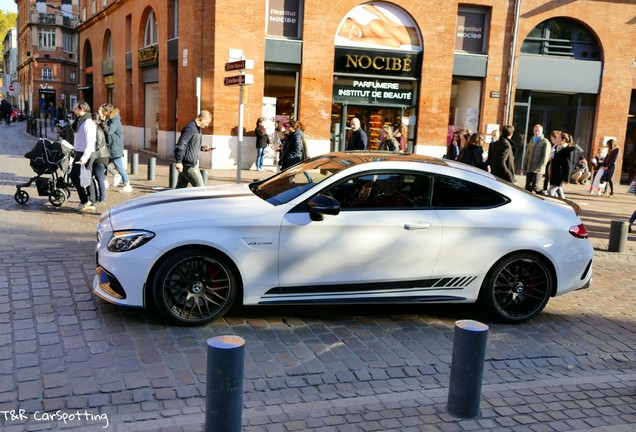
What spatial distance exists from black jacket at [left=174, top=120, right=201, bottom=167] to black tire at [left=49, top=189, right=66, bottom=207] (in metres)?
2.66

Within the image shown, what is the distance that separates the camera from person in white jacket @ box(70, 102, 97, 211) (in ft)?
33.4

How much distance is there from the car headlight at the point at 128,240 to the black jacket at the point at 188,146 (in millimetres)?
4788

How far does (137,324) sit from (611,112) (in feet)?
72.8

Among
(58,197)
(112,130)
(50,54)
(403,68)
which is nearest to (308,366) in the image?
(58,197)

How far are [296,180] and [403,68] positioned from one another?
16186 millimetres

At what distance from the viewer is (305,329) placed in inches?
217

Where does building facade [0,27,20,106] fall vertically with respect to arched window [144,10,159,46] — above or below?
above

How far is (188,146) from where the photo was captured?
9.97 m

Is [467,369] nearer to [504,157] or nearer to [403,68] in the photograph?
[504,157]

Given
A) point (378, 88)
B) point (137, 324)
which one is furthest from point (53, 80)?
point (137, 324)

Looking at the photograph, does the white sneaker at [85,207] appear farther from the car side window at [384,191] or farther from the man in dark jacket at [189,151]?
the car side window at [384,191]

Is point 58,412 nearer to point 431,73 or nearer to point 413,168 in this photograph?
point 413,168

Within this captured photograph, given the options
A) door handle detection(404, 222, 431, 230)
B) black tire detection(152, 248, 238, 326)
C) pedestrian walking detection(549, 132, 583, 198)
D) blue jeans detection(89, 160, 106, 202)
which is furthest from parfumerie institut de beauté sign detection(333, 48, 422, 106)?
black tire detection(152, 248, 238, 326)

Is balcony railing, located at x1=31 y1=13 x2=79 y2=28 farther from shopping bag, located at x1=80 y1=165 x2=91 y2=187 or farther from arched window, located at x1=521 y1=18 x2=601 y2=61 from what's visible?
shopping bag, located at x1=80 y1=165 x2=91 y2=187
